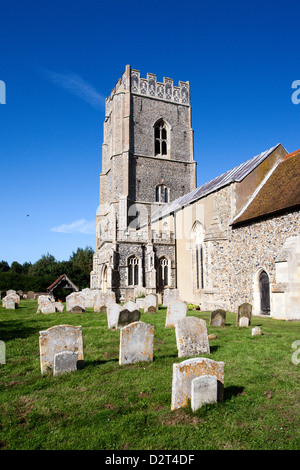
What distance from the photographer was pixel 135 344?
6.33 metres

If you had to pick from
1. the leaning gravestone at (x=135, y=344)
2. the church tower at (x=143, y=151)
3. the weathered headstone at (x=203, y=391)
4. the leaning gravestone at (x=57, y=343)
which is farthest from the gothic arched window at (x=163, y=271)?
the weathered headstone at (x=203, y=391)

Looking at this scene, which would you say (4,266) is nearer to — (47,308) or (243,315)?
(47,308)

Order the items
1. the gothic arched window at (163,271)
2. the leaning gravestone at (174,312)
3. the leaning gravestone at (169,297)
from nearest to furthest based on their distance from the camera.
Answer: the leaning gravestone at (174,312) → the leaning gravestone at (169,297) → the gothic arched window at (163,271)

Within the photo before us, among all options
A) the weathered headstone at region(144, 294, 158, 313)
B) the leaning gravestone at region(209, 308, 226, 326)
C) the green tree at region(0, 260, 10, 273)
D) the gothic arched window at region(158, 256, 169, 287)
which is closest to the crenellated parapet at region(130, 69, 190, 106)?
the gothic arched window at region(158, 256, 169, 287)

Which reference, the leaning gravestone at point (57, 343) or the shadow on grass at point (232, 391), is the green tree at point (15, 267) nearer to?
the leaning gravestone at point (57, 343)

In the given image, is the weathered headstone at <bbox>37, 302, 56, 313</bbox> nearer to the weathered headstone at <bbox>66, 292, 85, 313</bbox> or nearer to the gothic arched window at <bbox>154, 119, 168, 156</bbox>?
the weathered headstone at <bbox>66, 292, 85, 313</bbox>

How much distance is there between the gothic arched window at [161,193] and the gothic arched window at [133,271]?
11.1 metres

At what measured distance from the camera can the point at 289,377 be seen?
17.2 feet

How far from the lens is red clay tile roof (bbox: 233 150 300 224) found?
43.3ft

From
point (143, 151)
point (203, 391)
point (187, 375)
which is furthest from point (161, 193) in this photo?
point (203, 391)

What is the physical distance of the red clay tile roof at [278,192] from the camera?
1320 cm

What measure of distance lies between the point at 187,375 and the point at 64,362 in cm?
247

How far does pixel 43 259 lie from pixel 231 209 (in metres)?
41.7

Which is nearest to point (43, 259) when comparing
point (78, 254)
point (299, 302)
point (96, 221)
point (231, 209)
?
point (78, 254)
